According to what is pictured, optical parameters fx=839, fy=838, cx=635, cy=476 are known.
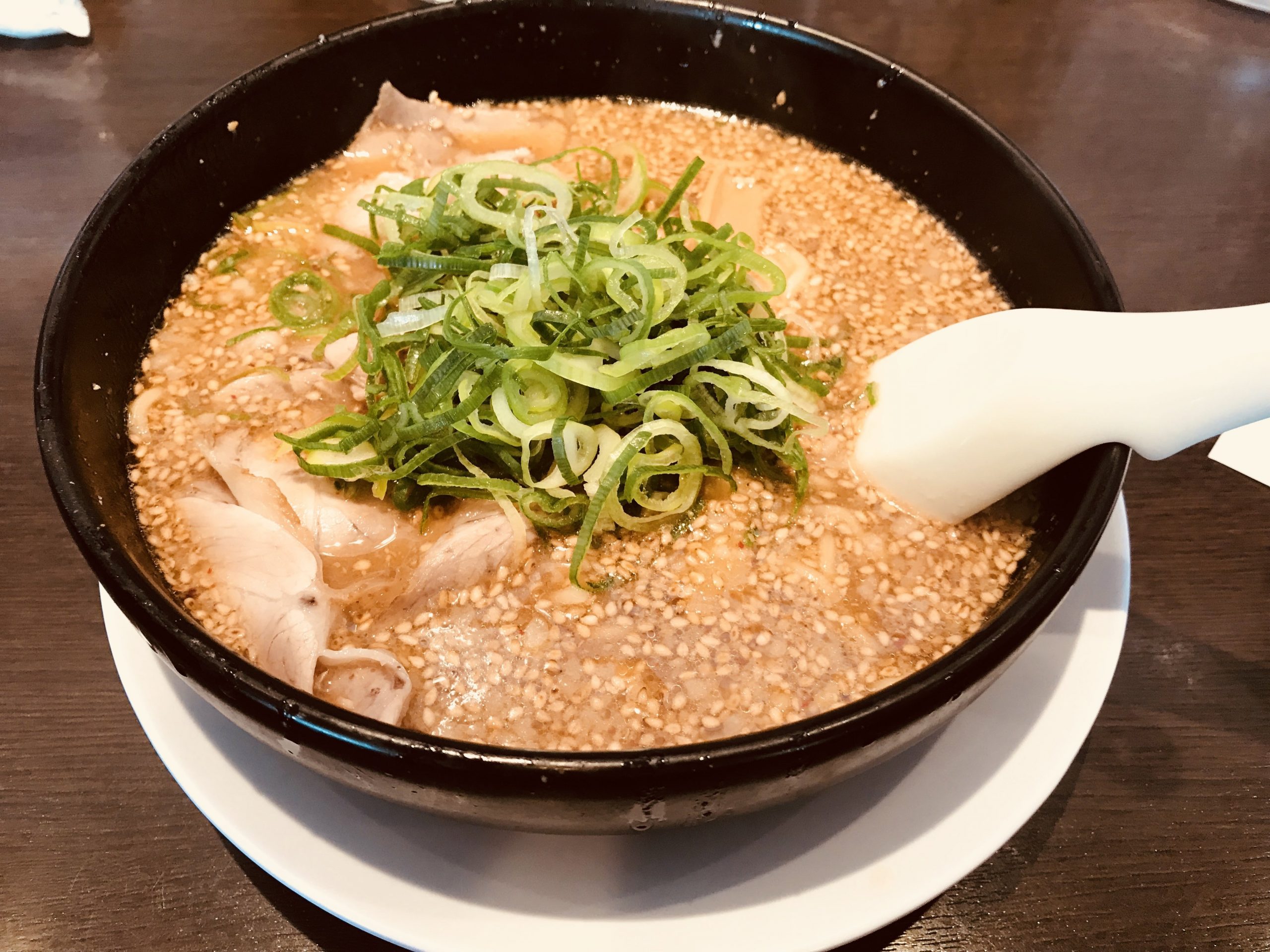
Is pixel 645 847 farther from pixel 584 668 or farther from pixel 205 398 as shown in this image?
pixel 205 398

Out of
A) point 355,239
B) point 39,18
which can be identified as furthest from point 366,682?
point 39,18

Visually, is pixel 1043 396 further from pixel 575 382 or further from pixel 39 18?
pixel 39 18

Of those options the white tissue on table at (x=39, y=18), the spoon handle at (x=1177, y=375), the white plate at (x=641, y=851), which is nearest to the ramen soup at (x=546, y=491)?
the white plate at (x=641, y=851)

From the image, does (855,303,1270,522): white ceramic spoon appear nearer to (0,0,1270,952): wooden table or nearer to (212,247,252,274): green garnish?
(0,0,1270,952): wooden table

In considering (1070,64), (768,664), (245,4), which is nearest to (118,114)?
(245,4)

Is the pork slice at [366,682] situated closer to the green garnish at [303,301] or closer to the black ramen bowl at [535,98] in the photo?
the black ramen bowl at [535,98]

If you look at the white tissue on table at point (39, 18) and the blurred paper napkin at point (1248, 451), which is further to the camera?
the white tissue on table at point (39, 18)

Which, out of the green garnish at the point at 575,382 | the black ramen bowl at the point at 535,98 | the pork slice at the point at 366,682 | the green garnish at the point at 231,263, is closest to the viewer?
the black ramen bowl at the point at 535,98

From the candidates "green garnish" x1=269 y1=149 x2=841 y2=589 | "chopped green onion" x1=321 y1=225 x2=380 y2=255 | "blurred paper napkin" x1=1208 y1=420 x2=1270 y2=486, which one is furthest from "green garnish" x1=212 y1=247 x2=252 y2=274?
"blurred paper napkin" x1=1208 y1=420 x2=1270 y2=486
